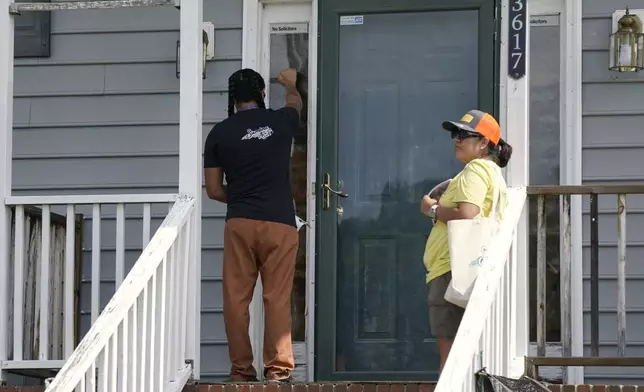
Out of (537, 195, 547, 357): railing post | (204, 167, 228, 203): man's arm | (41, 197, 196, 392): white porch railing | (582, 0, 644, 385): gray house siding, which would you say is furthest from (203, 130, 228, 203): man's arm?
(582, 0, 644, 385): gray house siding

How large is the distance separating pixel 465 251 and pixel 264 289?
1306 millimetres

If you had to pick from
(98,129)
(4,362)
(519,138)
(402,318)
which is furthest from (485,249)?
(98,129)

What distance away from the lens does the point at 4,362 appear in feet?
21.5

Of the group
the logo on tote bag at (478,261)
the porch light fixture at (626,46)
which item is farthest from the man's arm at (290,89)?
the porch light fixture at (626,46)

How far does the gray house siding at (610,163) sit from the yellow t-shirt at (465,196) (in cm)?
188

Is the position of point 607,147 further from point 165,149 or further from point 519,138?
point 165,149

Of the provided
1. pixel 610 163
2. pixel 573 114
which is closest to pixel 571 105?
pixel 573 114

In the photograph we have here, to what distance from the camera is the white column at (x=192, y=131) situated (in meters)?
6.32

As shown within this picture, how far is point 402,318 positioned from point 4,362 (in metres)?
2.34

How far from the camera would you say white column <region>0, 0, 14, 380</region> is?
259 inches

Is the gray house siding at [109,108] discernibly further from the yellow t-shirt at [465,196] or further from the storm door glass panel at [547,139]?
the yellow t-shirt at [465,196]

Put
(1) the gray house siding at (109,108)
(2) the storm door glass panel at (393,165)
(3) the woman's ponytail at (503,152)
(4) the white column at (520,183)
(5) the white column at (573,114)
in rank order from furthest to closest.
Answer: (1) the gray house siding at (109,108)
(2) the storm door glass panel at (393,165)
(5) the white column at (573,114)
(4) the white column at (520,183)
(3) the woman's ponytail at (503,152)

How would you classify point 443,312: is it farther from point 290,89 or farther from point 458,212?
point 290,89

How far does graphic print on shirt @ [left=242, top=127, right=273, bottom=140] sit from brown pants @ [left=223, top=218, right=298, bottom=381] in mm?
430
